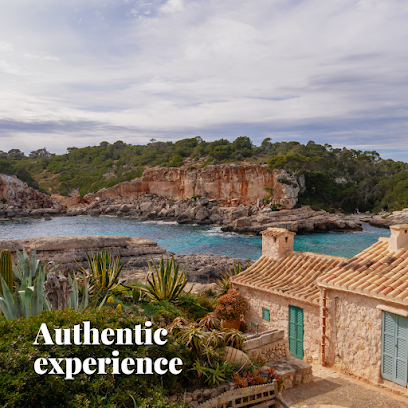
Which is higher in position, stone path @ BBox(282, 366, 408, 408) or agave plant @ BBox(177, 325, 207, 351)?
agave plant @ BBox(177, 325, 207, 351)

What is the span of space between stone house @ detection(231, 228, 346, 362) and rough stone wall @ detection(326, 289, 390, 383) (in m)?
0.54

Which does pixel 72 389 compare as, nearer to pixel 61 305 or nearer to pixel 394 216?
pixel 61 305

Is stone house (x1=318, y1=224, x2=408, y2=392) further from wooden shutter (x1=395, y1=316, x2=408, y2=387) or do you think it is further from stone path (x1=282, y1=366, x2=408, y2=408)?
stone path (x1=282, y1=366, x2=408, y2=408)

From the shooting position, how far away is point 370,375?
7117 mm

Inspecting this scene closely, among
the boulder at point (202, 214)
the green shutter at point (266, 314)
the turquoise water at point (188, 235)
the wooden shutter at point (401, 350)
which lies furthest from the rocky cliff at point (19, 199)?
the wooden shutter at point (401, 350)

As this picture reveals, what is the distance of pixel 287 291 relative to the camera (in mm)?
9078

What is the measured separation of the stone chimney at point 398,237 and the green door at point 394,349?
225 centimetres

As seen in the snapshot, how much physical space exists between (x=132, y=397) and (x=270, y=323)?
6.42m

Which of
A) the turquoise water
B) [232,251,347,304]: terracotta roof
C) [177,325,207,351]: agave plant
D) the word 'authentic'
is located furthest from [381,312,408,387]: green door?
the turquoise water

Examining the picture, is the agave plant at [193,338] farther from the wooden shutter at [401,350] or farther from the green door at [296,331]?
the green door at [296,331]

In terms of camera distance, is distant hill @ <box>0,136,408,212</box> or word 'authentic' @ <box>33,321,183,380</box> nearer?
word 'authentic' @ <box>33,321,183,380</box>

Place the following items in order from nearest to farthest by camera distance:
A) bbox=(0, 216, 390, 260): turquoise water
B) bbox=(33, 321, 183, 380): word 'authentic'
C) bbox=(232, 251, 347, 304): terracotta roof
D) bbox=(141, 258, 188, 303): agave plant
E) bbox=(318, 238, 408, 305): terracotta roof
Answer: bbox=(33, 321, 183, 380): word 'authentic' → bbox=(318, 238, 408, 305): terracotta roof → bbox=(232, 251, 347, 304): terracotta roof → bbox=(141, 258, 188, 303): agave plant → bbox=(0, 216, 390, 260): turquoise water

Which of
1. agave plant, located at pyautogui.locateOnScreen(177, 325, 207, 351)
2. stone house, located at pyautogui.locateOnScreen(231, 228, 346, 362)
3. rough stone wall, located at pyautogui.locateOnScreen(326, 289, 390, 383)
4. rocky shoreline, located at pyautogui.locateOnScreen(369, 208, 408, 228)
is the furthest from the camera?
rocky shoreline, located at pyautogui.locateOnScreen(369, 208, 408, 228)

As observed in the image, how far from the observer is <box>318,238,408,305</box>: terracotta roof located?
6766 mm
